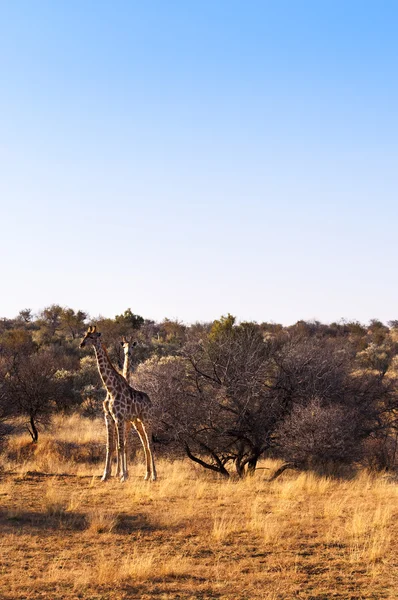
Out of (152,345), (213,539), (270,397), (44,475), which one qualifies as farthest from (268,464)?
(152,345)

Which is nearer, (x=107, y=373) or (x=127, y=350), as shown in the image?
(x=107, y=373)

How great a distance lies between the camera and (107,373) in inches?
577

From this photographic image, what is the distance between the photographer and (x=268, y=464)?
16.6 metres

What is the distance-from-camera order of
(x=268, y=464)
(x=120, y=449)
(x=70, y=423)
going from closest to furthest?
(x=120, y=449)
(x=268, y=464)
(x=70, y=423)

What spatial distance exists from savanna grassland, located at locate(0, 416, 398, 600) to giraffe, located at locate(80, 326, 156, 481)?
0.49m

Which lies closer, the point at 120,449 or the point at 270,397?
the point at 120,449

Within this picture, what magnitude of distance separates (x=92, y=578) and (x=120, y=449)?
662 centimetres

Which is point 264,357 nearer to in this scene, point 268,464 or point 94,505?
point 268,464

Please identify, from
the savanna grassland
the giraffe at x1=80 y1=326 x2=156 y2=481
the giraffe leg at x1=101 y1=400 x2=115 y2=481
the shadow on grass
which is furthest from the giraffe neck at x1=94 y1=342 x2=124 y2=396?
the shadow on grass

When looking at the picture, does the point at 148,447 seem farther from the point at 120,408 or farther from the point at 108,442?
the point at 120,408

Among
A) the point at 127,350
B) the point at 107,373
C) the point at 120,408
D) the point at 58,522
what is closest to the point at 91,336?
the point at 107,373

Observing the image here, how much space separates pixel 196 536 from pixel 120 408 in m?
4.77

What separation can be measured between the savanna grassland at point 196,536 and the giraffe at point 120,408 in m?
0.49

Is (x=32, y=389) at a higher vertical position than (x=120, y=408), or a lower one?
lower
